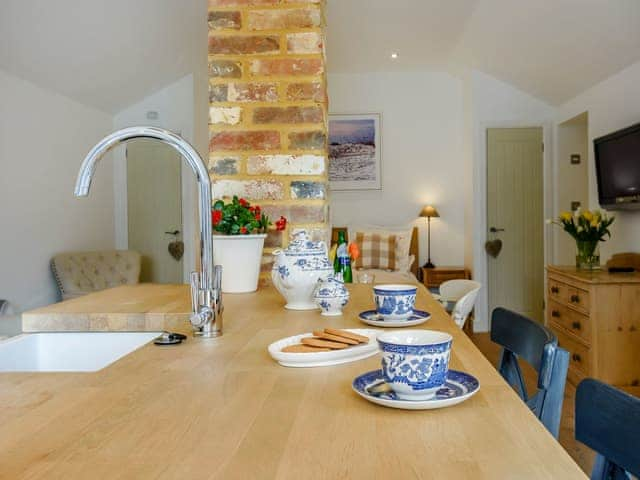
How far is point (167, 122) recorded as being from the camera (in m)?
6.20

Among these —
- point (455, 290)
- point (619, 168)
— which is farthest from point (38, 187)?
point (619, 168)

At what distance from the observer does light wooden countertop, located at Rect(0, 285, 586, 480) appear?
1.94 ft

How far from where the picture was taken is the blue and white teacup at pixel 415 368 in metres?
0.78

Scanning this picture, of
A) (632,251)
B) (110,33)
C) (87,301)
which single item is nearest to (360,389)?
(87,301)

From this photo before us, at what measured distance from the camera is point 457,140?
6.32 m

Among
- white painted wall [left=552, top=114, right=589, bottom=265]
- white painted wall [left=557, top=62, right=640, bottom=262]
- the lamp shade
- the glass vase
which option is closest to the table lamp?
the lamp shade

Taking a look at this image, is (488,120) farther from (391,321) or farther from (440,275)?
(391,321)

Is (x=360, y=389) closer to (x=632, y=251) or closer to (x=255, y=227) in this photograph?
(x=255, y=227)

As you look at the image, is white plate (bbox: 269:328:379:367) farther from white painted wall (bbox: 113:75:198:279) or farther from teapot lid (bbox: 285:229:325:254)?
white painted wall (bbox: 113:75:198:279)

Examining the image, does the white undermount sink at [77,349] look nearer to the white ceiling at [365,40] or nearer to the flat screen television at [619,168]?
the white ceiling at [365,40]

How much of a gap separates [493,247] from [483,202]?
1.50ft

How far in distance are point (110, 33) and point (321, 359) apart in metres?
4.18

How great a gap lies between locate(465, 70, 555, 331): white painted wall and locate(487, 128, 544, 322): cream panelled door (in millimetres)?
73

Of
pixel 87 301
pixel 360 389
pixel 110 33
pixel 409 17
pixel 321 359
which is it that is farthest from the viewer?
pixel 409 17
